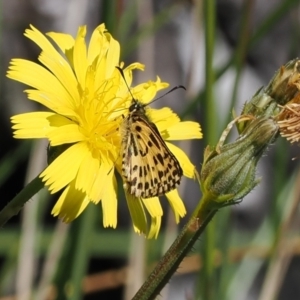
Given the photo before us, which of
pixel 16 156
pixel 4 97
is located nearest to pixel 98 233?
pixel 16 156

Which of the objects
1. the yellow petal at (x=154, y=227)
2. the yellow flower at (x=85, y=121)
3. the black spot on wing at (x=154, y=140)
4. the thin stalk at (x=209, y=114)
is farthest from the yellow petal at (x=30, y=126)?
the thin stalk at (x=209, y=114)

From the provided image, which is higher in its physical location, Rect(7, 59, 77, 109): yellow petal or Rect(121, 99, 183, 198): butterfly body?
Rect(7, 59, 77, 109): yellow petal

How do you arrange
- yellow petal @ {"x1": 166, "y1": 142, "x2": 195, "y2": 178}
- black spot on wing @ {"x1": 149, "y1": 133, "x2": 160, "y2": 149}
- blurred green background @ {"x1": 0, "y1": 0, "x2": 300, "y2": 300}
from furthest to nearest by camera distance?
1. blurred green background @ {"x1": 0, "y1": 0, "x2": 300, "y2": 300}
2. yellow petal @ {"x1": 166, "y1": 142, "x2": 195, "y2": 178}
3. black spot on wing @ {"x1": 149, "y1": 133, "x2": 160, "y2": 149}

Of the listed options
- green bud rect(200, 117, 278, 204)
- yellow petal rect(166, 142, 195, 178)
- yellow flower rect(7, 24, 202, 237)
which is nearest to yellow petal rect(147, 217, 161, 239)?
yellow flower rect(7, 24, 202, 237)

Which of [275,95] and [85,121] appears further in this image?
[85,121]

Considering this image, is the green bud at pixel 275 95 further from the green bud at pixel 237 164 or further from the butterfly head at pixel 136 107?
the butterfly head at pixel 136 107


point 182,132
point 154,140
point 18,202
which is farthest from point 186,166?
point 18,202

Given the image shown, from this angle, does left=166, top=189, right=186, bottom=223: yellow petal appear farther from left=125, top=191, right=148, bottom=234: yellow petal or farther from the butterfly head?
the butterfly head

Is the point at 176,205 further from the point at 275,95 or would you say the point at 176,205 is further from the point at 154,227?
the point at 275,95
